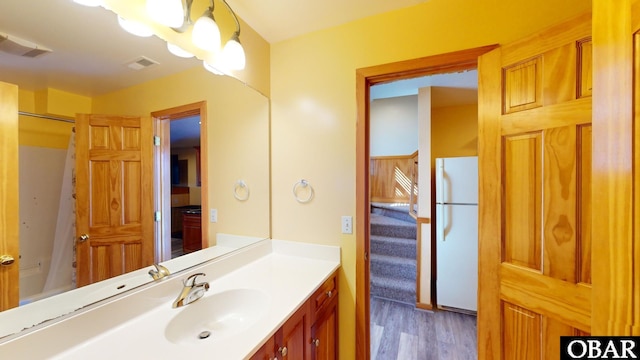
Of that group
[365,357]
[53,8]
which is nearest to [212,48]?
[53,8]

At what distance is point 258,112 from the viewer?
1.71 metres

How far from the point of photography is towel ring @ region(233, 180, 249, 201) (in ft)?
5.35

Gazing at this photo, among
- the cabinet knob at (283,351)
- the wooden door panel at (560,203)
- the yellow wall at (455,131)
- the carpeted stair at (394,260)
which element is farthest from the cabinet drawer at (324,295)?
the yellow wall at (455,131)

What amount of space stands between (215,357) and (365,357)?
1.19 m

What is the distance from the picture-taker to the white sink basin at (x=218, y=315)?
97cm

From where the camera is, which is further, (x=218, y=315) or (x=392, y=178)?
(x=392, y=178)

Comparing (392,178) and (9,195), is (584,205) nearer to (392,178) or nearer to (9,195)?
(9,195)

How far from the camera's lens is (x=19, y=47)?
71cm

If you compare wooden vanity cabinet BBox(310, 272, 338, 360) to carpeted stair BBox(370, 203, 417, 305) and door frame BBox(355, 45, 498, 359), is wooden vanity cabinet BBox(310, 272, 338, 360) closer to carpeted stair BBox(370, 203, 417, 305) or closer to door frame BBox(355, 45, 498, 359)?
door frame BBox(355, 45, 498, 359)

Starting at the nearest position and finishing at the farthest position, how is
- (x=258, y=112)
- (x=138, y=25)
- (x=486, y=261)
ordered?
(x=138, y=25)
(x=486, y=261)
(x=258, y=112)

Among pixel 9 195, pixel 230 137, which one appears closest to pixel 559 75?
pixel 230 137

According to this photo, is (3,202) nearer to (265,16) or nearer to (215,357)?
(215,357)

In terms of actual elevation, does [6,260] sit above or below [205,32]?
below

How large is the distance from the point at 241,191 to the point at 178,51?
89cm
